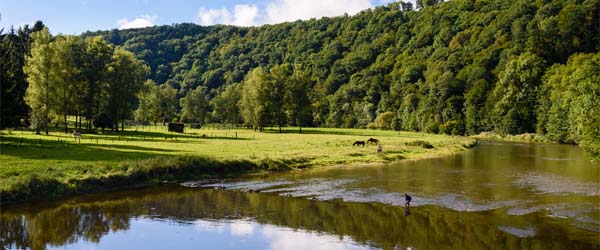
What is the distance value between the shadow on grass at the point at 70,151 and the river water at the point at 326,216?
1075 cm

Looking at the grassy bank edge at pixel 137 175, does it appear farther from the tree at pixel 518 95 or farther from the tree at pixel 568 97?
the tree at pixel 518 95

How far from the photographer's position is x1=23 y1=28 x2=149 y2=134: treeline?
70.6 meters

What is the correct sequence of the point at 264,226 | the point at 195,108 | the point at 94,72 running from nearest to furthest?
1. the point at 264,226
2. the point at 94,72
3. the point at 195,108

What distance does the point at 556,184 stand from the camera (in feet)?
121

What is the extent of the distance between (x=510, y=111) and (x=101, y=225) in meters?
106

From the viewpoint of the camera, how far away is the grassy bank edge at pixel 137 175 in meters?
30.5

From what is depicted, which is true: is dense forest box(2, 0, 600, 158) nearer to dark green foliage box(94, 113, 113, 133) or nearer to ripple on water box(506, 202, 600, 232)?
dark green foliage box(94, 113, 113, 133)

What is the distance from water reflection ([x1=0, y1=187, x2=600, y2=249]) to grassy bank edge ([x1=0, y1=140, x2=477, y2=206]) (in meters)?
→ 1.75

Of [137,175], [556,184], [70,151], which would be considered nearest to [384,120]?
[70,151]

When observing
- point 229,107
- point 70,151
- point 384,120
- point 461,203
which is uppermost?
point 229,107

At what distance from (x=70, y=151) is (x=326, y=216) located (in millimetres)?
30989

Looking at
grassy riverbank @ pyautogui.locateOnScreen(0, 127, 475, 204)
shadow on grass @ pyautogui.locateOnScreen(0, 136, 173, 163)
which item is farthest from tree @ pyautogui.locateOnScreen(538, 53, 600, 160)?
shadow on grass @ pyautogui.locateOnScreen(0, 136, 173, 163)

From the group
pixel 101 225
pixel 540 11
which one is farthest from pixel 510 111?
pixel 101 225

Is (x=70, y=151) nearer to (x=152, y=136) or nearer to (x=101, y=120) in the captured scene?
(x=152, y=136)
